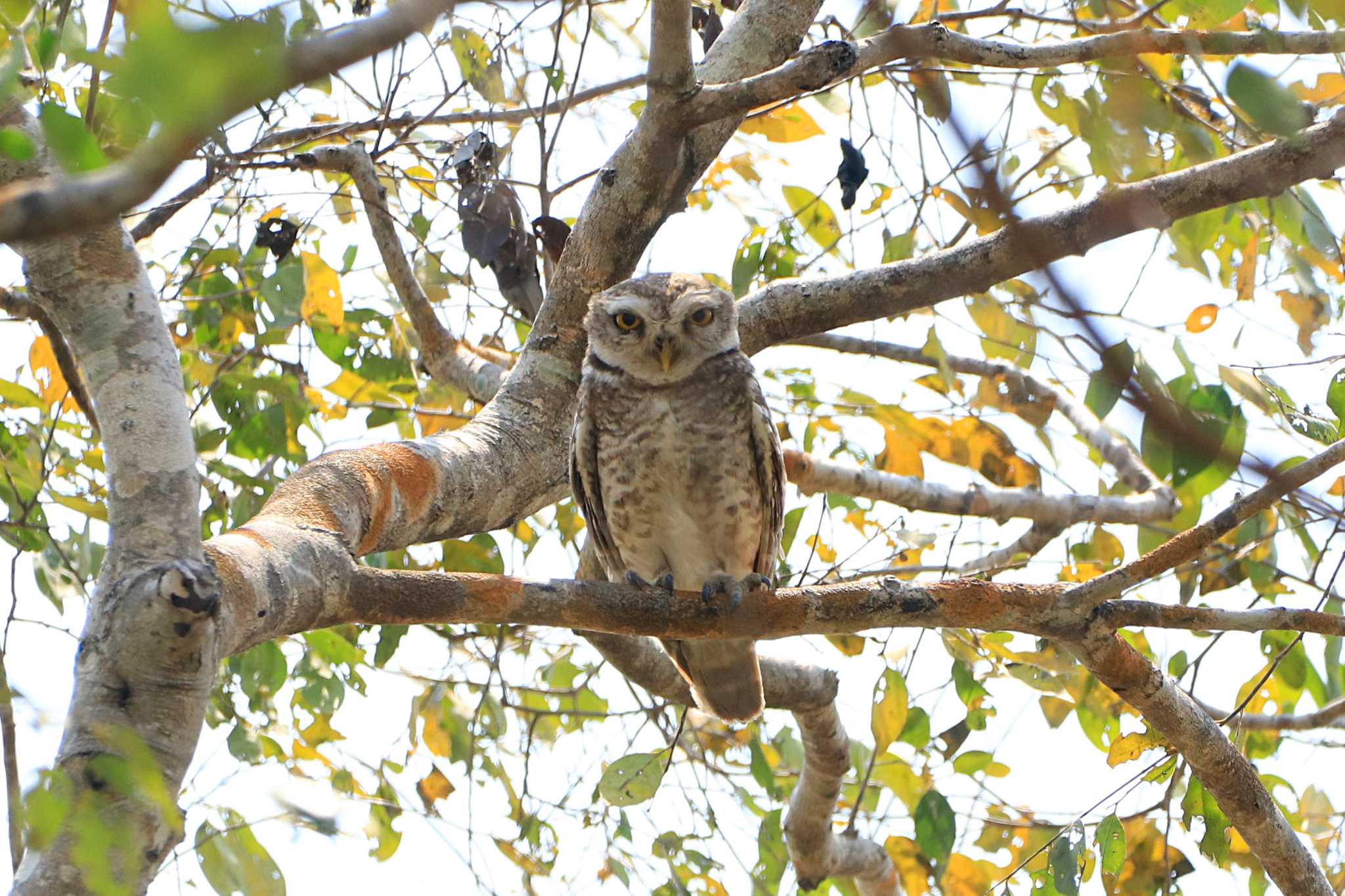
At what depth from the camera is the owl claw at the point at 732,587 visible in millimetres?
2461

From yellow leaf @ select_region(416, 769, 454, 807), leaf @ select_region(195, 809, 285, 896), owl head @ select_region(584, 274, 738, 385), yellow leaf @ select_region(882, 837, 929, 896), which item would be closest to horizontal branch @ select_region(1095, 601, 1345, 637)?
owl head @ select_region(584, 274, 738, 385)

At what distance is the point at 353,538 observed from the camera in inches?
91.0

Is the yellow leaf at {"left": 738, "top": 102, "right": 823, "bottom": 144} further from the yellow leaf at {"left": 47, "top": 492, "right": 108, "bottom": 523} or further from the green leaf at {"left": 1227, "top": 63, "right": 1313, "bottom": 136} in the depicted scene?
the green leaf at {"left": 1227, "top": 63, "right": 1313, "bottom": 136}

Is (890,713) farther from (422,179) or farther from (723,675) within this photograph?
(422,179)

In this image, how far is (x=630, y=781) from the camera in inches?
146

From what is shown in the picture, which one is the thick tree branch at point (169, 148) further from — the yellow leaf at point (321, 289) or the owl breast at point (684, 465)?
the yellow leaf at point (321, 289)

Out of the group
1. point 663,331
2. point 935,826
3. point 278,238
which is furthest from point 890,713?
point 278,238

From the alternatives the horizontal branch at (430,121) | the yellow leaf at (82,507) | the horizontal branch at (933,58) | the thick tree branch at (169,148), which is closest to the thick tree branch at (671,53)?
the horizontal branch at (933,58)

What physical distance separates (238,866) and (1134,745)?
6.41 feet

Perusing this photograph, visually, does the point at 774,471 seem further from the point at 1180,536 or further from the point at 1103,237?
the point at 1103,237

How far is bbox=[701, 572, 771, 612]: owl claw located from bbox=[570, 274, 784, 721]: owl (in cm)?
27

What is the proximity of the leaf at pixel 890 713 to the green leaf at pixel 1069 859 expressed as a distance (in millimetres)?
641

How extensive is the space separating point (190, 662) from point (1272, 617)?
197cm

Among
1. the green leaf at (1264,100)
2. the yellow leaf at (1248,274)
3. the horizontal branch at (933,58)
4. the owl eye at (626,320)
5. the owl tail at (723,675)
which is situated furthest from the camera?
the yellow leaf at (1248,274)
